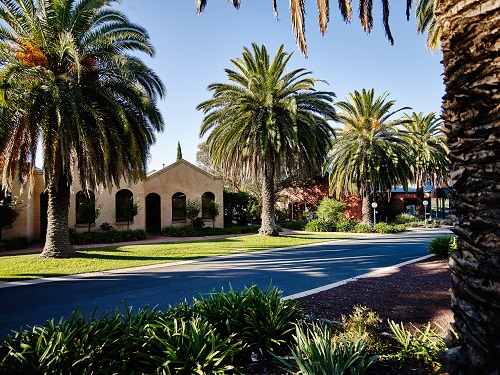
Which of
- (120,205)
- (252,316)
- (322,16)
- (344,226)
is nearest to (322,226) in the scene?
(344,226)

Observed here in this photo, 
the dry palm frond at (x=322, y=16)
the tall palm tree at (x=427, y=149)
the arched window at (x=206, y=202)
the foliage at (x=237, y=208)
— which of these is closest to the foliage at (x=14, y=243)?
the arched window at (x=206, y=202)

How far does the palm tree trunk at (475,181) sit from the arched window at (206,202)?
25.6m

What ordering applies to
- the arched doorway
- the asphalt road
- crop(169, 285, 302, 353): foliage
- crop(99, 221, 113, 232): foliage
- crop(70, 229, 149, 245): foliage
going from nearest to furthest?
crop(169, 285, 302, 353): foliage < the asphalt road < crop(70, 229, 149, 245): foliage < crop(99, 221, 113, 232): foliage < the arched doorway

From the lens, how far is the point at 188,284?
9.14 meters

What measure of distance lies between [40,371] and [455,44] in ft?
15.4

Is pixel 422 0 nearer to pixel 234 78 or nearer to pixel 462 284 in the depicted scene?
pixel 234 78

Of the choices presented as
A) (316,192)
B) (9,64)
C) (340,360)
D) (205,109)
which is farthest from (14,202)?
(316,192)

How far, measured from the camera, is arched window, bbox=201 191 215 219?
93.3 feet

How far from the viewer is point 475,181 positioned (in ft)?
8.86

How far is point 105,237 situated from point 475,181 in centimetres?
2098

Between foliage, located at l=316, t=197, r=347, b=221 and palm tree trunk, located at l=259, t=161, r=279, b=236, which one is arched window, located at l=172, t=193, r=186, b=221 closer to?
palm tree trunk, located at l=259, t=161, r=279, b=236

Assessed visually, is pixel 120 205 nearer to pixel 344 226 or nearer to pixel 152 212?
pixel 152 212

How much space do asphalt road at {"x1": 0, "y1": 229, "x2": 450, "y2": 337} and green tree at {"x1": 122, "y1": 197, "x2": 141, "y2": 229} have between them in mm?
12026

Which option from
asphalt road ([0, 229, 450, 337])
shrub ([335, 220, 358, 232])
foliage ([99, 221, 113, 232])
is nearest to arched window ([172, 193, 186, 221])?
foliage ([99, 221, 113, 232])
